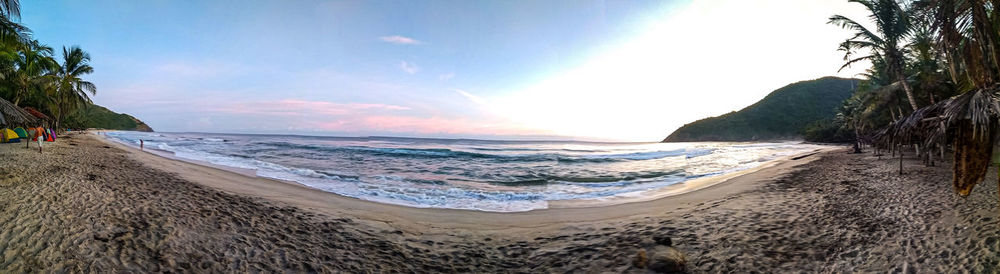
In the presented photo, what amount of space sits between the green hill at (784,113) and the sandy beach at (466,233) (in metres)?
87.6

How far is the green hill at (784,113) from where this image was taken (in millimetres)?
80750

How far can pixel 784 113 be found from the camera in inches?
3354

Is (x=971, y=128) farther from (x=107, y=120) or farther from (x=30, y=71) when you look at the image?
(x=107, y=120)

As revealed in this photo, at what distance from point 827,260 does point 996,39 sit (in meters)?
4.15

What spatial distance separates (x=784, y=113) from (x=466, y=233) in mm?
105430

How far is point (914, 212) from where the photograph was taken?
5805 mm

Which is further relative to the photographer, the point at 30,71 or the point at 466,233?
the point at 30,71

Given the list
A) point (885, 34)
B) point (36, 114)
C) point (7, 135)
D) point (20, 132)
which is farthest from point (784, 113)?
point (36, 114)

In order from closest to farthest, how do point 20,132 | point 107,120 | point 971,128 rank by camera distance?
point 971,128, point 20,132, point 107,120

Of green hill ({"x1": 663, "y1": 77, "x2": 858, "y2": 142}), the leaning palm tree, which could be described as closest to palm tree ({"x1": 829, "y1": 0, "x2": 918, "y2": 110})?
the leaning palm tree

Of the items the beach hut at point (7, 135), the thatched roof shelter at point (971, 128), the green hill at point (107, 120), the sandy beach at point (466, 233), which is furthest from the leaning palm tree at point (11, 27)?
the green hill at point (107, 120)

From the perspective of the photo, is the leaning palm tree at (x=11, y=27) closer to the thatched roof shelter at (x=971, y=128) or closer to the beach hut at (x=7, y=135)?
the beach hut at (x=7, y=135)

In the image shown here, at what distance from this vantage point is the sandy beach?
13.1ft

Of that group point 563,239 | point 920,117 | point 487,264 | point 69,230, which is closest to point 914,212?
point 920,117
